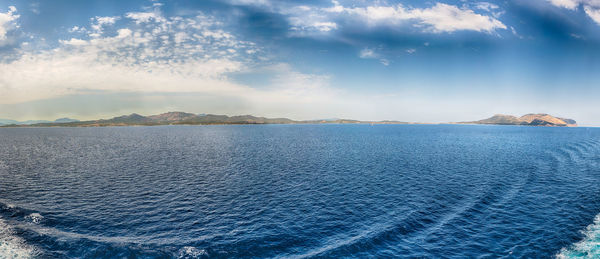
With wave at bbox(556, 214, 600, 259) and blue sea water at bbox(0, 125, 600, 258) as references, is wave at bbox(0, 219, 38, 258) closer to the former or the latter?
blue sea water at bbox(0, 125, 600, 258)

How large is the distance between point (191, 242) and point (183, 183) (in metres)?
28.0

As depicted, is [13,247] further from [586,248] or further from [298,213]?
[586,248]

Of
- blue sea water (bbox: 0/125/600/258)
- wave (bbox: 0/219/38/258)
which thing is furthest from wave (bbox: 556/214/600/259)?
wave (bbox: 0/219/38/258)

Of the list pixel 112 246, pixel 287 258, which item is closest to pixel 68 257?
pixel 112 246

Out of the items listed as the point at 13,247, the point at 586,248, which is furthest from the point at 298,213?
the point at 586,248

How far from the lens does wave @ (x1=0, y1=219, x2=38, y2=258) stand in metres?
27.0

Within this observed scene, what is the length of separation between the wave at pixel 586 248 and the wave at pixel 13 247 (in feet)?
175

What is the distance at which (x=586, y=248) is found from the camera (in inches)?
1107

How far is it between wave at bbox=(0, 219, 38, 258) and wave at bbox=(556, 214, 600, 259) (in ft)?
175

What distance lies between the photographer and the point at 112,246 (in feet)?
94.1

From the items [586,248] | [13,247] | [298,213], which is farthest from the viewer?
[298,213]

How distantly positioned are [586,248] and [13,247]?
60042 millimetres

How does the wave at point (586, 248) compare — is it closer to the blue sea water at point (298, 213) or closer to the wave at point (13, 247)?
the blue sea water at point (298, 213)

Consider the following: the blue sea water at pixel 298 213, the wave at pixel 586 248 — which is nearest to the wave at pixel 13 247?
the blue sea water at pixel 298 213
